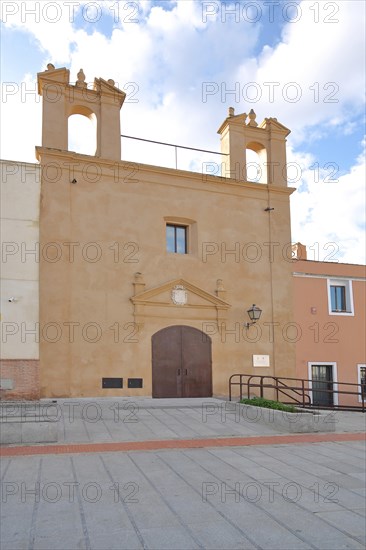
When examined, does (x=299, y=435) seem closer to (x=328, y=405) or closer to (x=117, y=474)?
(x=117, y=474)

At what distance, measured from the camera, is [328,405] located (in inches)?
764

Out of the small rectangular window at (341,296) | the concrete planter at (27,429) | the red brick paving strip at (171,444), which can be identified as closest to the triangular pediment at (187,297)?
the small rectangular window at (341,296)

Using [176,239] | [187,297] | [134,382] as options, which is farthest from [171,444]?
[176,239]

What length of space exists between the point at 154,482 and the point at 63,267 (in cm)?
987

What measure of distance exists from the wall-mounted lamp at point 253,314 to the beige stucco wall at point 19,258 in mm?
7426

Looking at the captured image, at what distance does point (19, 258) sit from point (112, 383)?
4702 mm

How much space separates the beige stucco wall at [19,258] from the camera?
1399cm

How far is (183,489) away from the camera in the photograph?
6977 millimetres

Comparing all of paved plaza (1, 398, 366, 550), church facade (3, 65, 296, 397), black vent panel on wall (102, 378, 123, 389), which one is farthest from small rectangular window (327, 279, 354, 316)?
paved plaza (1, 398, 366, 550)

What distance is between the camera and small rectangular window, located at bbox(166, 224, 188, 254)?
18266mm

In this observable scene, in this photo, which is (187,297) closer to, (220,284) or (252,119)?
(220,284)

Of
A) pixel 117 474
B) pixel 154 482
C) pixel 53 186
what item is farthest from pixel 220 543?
pixel 53 186

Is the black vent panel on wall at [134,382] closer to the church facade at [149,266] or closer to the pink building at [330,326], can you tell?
the church facade at [149,266]

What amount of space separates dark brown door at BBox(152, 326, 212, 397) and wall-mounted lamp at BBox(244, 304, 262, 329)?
1.71m
